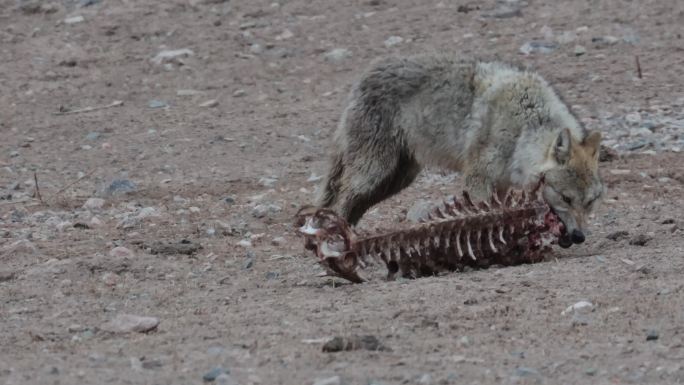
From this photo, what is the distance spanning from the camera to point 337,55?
45.0ft

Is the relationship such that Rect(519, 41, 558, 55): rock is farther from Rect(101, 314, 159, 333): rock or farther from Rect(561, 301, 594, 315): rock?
Rect(101, 314, 159, 333): rock

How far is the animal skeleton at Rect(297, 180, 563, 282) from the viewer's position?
7203 mm

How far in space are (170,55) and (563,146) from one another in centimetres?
680

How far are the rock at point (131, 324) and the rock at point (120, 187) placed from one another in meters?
4.18

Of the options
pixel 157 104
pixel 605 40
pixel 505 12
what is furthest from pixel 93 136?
pixel 605 40

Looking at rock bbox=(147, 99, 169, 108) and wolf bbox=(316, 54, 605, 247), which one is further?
rock bbox=(147, 99, 169, 108)

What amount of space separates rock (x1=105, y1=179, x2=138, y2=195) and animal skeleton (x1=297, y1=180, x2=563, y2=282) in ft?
11.2

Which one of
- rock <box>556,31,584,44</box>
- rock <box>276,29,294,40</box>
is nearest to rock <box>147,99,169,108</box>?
rock <box>276,29,294,40</box>

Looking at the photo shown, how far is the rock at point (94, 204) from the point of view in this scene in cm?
1016

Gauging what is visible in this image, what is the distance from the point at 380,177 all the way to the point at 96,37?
667cm

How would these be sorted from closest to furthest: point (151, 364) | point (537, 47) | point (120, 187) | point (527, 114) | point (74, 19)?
point (151, 364), point (527, 114), point (120, 187), point (537, 47), point (74, 19)

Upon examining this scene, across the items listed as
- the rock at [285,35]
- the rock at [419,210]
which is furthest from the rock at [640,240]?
the rock at [285,35]

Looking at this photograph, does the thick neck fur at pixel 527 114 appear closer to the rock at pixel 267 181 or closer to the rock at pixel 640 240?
the rock at pixel 640 240

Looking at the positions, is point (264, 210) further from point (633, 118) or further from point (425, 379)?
point (425, 379)
